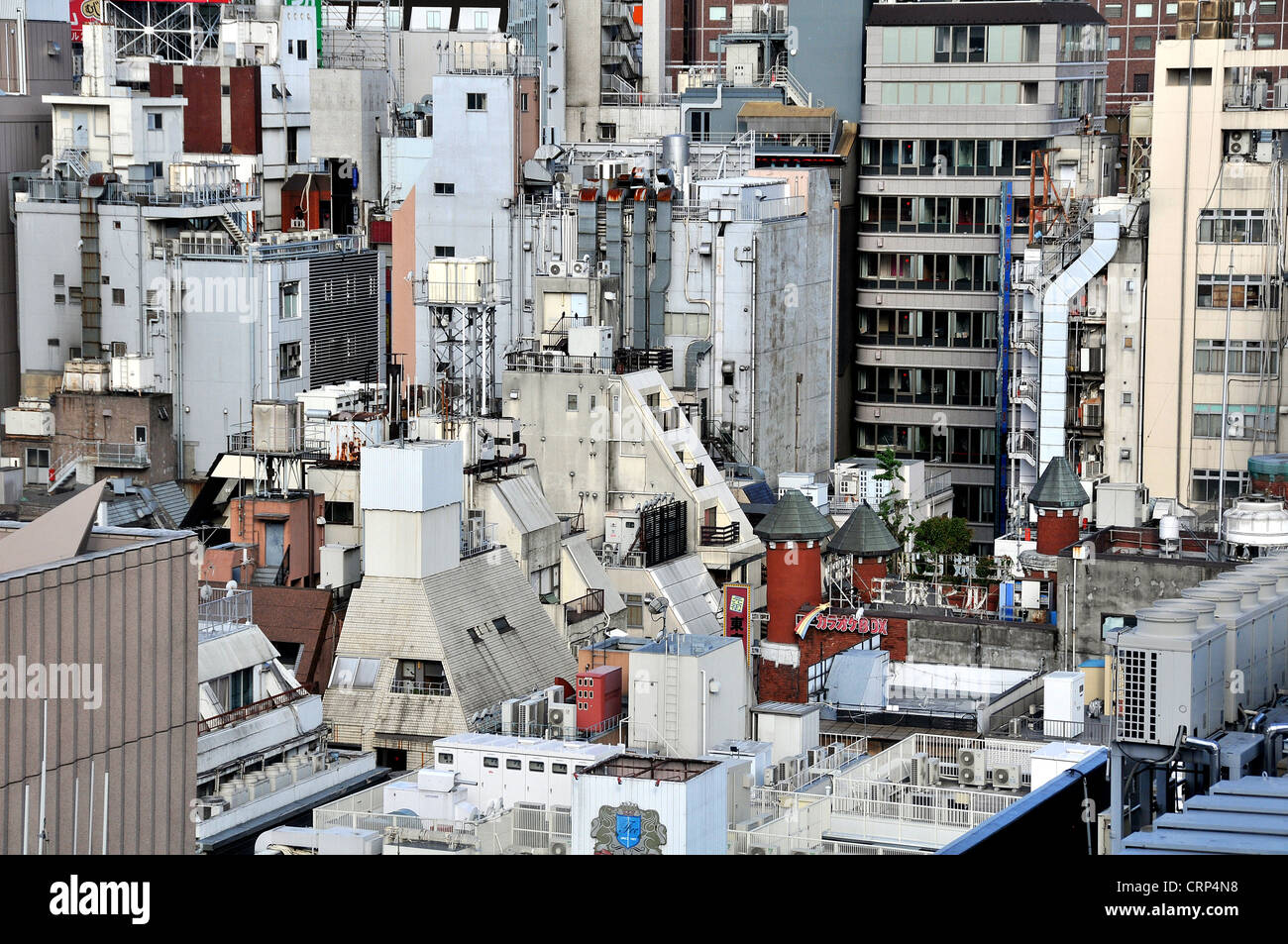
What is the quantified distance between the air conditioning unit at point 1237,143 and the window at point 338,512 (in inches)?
1460

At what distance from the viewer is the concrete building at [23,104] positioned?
121m

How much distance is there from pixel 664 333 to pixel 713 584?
65.2ft

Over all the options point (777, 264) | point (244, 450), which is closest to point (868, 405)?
point (777, 264)

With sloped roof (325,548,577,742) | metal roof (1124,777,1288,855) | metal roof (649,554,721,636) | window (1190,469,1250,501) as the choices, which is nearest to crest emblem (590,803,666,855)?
sloped roof (325,548,577,742)

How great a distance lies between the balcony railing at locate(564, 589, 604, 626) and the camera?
8381cm

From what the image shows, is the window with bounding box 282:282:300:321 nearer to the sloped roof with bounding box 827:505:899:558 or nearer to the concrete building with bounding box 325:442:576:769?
the sloped roof with bounding box 827:505:899:558

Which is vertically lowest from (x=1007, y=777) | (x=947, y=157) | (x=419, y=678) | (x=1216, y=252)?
(x=1007, y=777)

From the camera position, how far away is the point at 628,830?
57875 mm

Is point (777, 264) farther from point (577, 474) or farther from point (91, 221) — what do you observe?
point (91, 221)

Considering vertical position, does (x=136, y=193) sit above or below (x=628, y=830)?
above

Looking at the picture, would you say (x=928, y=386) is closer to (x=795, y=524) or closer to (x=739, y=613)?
(x=795, y=524)

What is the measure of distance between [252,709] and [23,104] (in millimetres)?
69602

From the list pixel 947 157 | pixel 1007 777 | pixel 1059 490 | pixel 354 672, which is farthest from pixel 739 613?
pixel 947 157

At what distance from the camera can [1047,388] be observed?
99.8 metres
